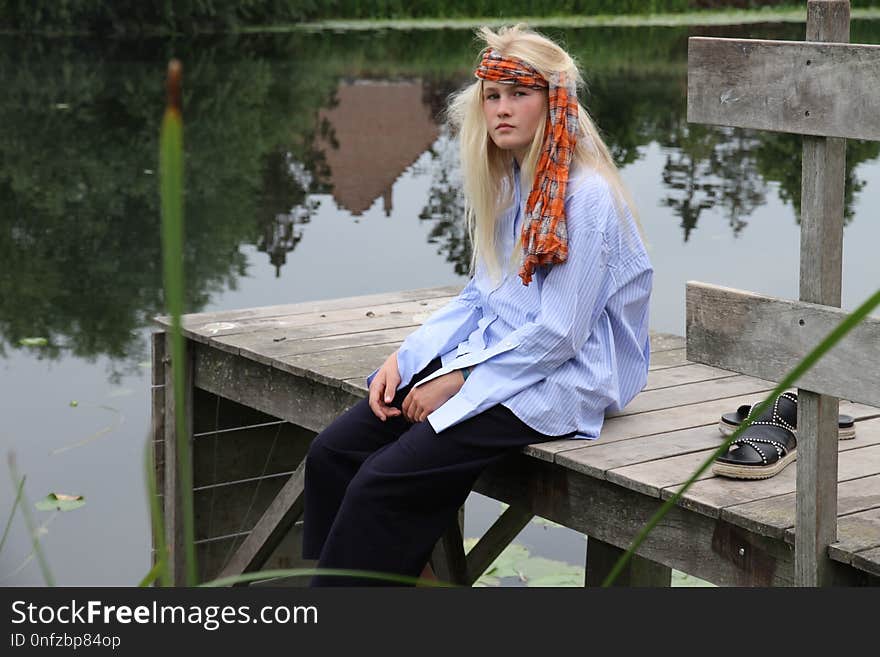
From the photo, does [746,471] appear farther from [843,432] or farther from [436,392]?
→ [436,392]

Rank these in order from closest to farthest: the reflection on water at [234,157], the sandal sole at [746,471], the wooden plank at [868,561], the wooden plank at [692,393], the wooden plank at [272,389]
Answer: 1. the wooden plank at [868,561]
2. the sandal sole at [746,471]
3. the wooden plank at [692,393]
4. the wooden plank at [272,389]
5. the reflection on water at [234,157]

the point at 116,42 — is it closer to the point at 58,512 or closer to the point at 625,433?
the point at 58,512

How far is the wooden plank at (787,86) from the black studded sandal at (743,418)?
0.80m

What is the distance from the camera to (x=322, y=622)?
1728 mm

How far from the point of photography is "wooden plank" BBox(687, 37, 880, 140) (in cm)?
207

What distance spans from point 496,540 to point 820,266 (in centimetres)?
201

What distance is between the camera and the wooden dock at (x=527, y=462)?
2.56 metres

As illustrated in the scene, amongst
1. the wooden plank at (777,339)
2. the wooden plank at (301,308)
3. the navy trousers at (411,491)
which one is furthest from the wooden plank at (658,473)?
the wooden plank at (301,308)

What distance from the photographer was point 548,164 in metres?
2.81

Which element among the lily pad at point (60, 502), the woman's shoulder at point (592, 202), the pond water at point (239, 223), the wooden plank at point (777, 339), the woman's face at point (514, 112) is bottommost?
the lily pad at point (60, 502)

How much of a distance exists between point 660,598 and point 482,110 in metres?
1.46

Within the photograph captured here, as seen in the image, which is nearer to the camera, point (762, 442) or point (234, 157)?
point (762, 442)

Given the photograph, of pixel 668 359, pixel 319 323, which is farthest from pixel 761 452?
pixel 319 323

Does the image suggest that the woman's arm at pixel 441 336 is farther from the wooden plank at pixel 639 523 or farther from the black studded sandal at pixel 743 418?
the black studded sandal at pixel 743 418
